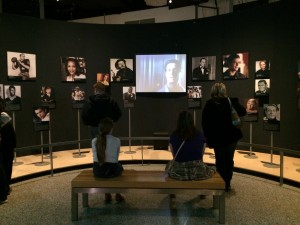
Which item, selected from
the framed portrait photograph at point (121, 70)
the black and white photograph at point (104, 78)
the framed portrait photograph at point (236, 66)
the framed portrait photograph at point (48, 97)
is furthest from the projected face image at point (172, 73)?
the framed portrait photograph at point (48, 97)

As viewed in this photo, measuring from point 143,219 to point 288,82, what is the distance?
4598 mm

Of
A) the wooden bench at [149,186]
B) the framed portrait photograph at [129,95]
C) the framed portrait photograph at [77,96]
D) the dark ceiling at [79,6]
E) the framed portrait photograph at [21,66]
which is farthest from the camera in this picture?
the dark ceiling at [79,6]

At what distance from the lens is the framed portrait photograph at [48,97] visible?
20.8 feet

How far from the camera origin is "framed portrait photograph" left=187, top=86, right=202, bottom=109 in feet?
21.7

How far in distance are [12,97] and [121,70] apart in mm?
2826

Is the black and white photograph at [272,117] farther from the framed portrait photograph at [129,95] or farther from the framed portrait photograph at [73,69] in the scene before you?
the framed portrait photograph at [73,69]

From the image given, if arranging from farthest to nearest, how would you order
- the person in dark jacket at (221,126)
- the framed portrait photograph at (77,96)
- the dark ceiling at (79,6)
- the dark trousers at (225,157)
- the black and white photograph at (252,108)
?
the dark ceiling at (79,6)
the framed portrait photograph at (77,96)
the black and white photograph at (252,108)
the dark trousers at (225,157)
the person in dark jacket at (221,126)

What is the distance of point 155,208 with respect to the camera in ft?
12.1

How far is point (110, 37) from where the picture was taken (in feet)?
25.0

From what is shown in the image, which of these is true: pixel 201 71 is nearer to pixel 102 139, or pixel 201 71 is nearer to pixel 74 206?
pixel 102 139

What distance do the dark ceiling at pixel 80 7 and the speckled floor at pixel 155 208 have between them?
5105 millimetres

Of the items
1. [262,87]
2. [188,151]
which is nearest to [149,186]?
[188,151]

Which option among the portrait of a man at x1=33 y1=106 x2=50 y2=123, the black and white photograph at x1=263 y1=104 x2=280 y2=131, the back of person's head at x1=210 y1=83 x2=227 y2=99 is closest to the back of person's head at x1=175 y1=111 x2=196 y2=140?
the back of person's head at x1=210 y1=83 x2=227 y2=99

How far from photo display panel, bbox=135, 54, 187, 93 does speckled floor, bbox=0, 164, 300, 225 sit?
358cm
